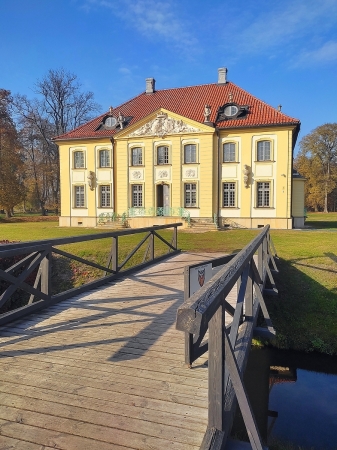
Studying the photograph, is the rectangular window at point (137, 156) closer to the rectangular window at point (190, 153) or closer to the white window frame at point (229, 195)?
the rectangular window at point (190, 153)

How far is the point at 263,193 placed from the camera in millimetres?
24172

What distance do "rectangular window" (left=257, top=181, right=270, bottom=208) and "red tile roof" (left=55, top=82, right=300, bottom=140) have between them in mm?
4080

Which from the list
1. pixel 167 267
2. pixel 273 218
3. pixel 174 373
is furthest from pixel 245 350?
pixel 273 218


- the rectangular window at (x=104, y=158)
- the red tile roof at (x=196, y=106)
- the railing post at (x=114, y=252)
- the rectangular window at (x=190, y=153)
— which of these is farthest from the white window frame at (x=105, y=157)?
the railing post at (x=114, y=252)

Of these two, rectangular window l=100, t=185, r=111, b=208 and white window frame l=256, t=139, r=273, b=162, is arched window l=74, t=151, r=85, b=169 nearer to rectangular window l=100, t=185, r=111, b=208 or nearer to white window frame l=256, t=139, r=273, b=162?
rectangular window l=100, t=185, r=111, b=208

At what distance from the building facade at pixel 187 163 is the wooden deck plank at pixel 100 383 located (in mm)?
19783

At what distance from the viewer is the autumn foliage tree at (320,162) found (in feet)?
168

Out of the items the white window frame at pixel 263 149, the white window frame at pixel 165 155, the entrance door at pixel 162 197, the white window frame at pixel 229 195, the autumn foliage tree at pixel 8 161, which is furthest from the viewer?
the autumn foliage tree at pixel 8 161

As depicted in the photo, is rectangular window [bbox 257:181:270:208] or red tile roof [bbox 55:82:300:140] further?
rectangular window [bbox 257:181:270:208]

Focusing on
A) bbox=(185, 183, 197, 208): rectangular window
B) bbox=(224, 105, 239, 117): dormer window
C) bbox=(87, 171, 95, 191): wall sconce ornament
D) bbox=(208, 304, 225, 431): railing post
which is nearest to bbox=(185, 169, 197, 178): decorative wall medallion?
bbox=(185, 183, 197, 208): rectangular window

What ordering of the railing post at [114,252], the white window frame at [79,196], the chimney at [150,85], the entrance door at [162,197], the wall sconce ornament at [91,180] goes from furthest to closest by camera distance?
the chimney at [150,85], the white window frame at [79,196], the wall sconce ornament at [91,180], the entrance door at [162,197], the railing post at [114,252]

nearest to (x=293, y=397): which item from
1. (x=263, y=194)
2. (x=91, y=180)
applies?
(x=263, y=194)

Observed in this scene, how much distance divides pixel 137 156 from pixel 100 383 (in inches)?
950

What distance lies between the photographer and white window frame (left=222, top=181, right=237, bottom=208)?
2466 centimetres
